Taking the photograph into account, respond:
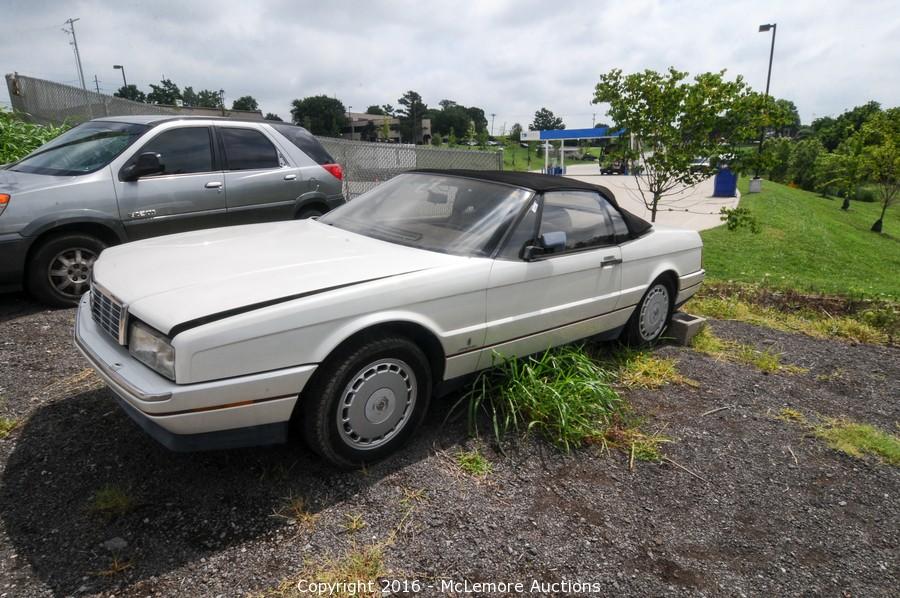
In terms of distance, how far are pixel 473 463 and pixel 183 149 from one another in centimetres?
447

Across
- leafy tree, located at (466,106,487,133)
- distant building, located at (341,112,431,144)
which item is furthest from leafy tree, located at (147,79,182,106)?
leafy tree, located at (466,106,487,133)

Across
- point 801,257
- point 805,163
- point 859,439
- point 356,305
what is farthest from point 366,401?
point 805,163

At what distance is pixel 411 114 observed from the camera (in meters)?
99.2

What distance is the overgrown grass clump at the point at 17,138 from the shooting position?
8.31m

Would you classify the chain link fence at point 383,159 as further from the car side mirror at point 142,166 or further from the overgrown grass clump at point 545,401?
the overgrown grass clump at point 545,401

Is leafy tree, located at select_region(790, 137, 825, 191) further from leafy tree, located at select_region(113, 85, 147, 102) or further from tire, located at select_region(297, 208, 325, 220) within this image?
leafy tree, located at select_region(113, 85, 147, 102)

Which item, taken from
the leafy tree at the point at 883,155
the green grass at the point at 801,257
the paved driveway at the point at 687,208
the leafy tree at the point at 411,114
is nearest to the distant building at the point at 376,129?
the leafy tree at the point at 411,114

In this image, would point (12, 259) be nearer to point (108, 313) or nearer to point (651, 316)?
point (108, 313)

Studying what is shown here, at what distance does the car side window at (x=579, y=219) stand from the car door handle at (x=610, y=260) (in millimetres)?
107

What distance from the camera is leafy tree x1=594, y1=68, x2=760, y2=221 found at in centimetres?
712

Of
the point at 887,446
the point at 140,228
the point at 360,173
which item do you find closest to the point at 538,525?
the point at 887,446

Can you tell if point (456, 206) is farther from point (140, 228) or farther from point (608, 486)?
point (140, 228)

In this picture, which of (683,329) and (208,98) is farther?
(208,98)

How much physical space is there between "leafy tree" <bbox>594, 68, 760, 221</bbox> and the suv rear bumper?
695cm
